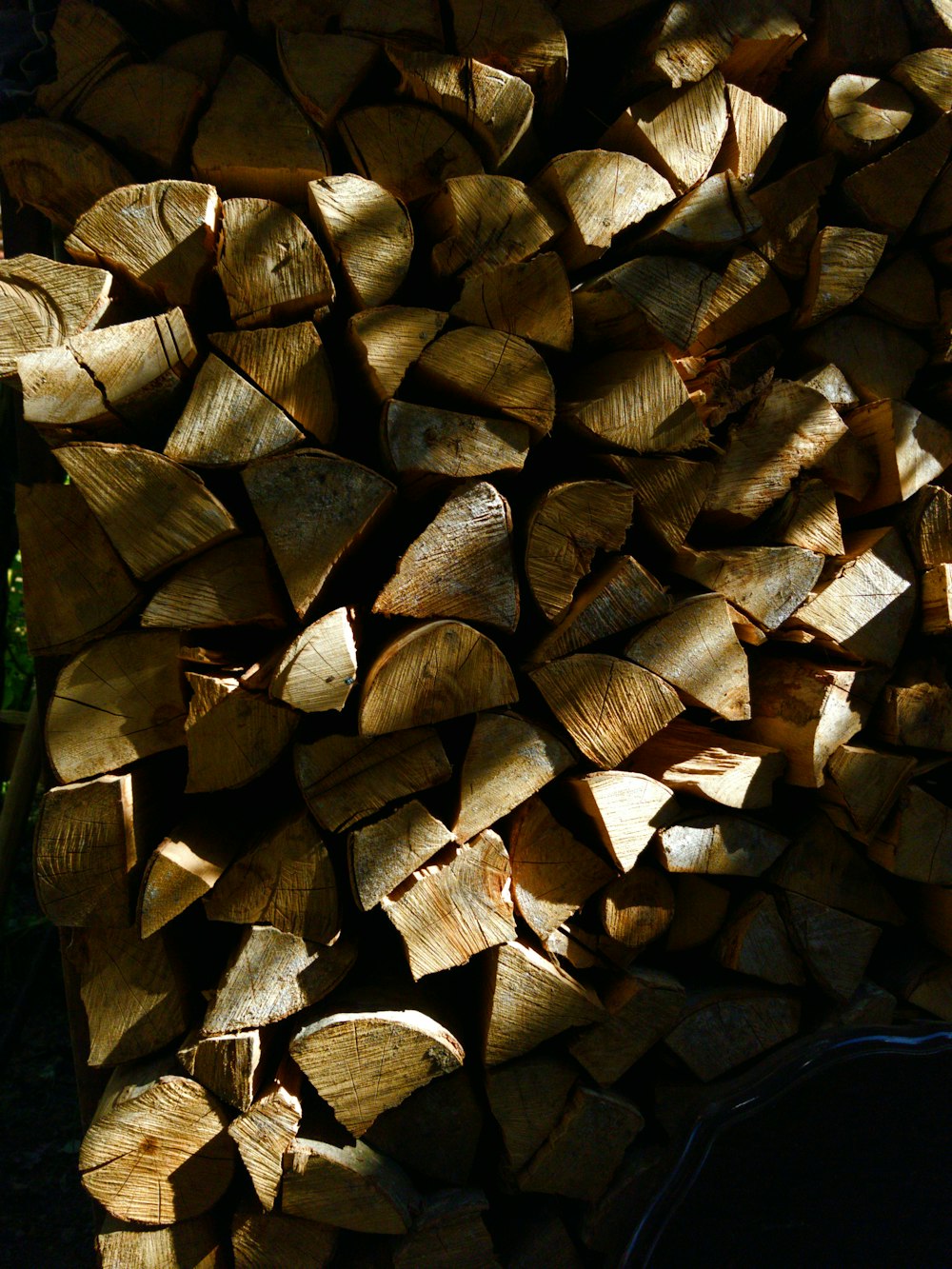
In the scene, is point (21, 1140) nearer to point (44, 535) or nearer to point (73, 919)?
point (73, 919)

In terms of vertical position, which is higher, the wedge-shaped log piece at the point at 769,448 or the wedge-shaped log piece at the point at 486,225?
the wedge-shaped log piece at the point at 486,225

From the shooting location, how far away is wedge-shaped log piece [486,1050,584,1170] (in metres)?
1.52

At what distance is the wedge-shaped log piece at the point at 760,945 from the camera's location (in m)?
1.63

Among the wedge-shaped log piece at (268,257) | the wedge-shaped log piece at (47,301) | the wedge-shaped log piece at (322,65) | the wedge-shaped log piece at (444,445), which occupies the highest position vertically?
the wedge-shaped log piece at (322,65)

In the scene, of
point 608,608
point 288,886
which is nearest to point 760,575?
point 608,608

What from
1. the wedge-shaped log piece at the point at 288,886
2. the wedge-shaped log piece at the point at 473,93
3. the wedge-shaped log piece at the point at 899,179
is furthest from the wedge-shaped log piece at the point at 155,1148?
the wedge-shaped log piece at the point at 899,179

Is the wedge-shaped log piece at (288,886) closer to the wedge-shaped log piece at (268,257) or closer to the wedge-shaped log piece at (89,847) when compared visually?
the wedge-shaped log piece at (89,847)

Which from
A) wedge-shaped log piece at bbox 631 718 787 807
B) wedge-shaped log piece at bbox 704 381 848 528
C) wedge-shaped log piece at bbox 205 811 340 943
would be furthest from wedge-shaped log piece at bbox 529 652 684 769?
wedge-shaped log piece at bbox 205 811 340 943

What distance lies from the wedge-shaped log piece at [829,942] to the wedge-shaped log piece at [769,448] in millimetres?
699

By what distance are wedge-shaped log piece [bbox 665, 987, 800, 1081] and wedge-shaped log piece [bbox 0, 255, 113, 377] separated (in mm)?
1493

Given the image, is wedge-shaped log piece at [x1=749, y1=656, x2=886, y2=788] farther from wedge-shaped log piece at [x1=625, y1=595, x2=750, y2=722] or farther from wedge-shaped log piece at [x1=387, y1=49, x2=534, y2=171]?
wedge-shaped log piece at [x1=387, y1=49, x2=534, y2=171]

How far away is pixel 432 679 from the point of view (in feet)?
4.39

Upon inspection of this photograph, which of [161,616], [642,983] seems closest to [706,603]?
[642,983]

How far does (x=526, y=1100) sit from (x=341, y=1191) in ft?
1.05
